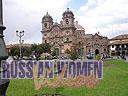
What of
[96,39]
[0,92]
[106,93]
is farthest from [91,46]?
[0,92]

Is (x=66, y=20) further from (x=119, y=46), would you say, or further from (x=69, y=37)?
Result: (x=119, y=46)

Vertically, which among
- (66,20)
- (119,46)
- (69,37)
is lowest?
(119,46)

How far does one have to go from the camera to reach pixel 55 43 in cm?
11250

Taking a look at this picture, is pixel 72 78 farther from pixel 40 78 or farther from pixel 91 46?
pixel 91 46

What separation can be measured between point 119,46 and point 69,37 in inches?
666

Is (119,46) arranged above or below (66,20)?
below

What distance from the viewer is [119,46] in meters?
106

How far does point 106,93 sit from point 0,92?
8821mm

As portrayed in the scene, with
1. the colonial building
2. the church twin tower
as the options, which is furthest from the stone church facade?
the colonial building

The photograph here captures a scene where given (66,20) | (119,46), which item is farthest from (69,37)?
(119,46)

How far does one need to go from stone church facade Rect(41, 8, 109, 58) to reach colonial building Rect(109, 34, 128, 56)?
4353 millimetres

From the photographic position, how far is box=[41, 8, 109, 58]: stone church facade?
10875cm

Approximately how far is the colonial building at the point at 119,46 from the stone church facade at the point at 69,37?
171 inches

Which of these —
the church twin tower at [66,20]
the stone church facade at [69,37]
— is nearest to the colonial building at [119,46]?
the stone church facade at [69,37]
